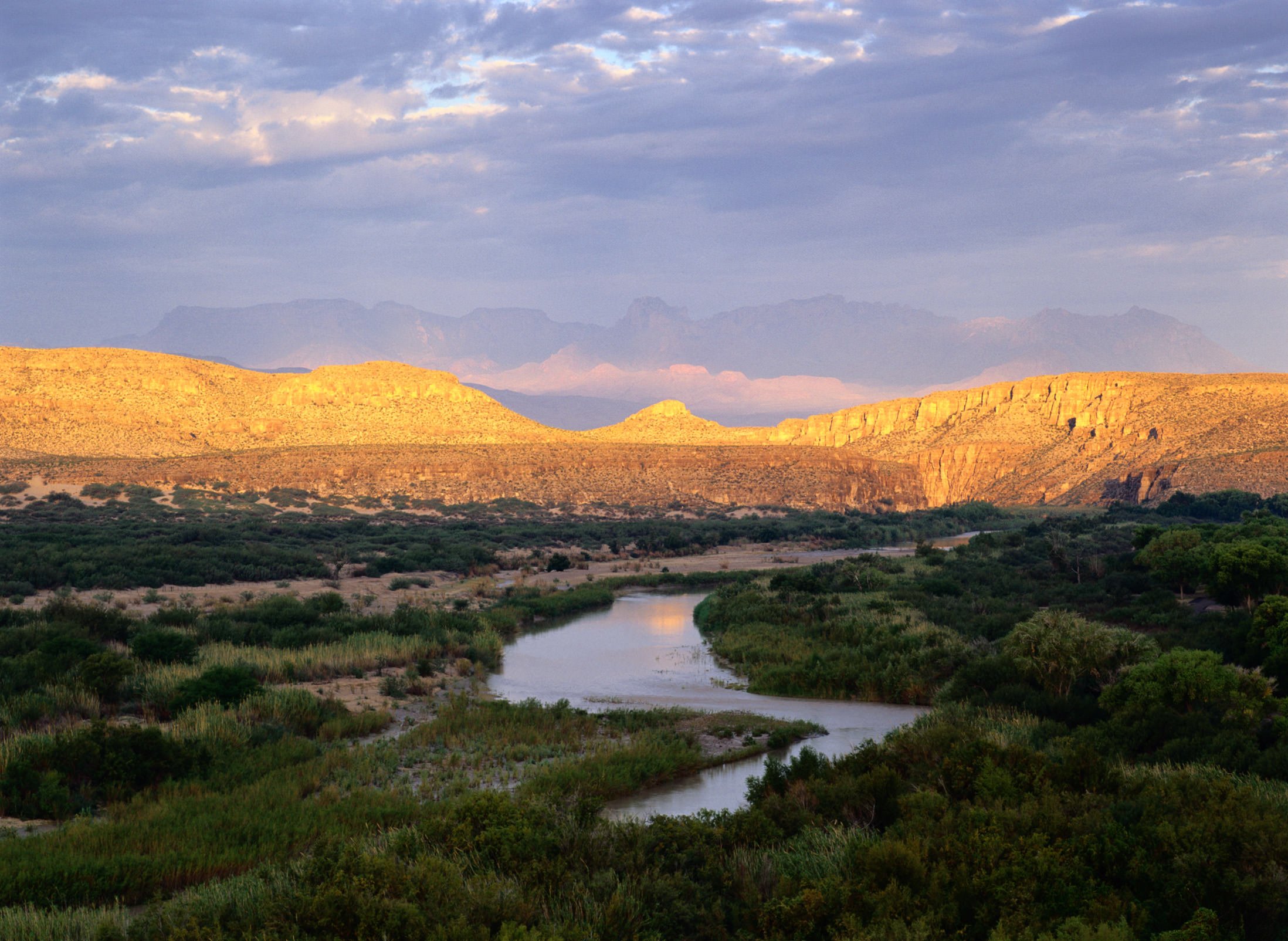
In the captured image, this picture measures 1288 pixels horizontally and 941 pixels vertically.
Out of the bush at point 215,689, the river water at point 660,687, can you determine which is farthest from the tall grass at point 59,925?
the bush at point 215,689

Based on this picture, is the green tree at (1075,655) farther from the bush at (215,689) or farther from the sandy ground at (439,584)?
the sandy ground at (439,584)

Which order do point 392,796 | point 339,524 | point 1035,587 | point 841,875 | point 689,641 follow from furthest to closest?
point 339,524
point 1035,587
point 689,641
point 392,796
point 841,875

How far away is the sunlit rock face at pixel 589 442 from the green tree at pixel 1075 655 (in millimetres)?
70499

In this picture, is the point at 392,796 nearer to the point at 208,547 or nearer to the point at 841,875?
the point at 841,875

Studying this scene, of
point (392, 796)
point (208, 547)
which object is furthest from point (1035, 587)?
point (208, 547)

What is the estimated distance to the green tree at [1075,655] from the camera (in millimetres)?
15625

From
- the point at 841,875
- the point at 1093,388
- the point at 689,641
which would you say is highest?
the point at 1093,388

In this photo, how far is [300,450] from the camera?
9150cm

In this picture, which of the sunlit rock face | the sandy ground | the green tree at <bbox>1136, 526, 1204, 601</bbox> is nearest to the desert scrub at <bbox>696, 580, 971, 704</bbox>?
the green tree at <bbox>1136, 526, 1204, 601</bbox>

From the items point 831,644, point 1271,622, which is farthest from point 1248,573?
point 831,644

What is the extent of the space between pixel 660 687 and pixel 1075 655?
8.73 m

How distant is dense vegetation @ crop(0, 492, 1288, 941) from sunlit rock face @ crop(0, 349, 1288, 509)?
66.7m

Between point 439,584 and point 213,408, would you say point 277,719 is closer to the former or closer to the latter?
point 439,584

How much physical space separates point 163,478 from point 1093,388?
10395 cm
